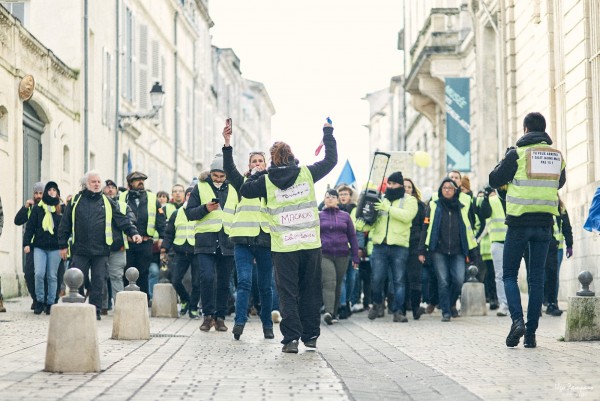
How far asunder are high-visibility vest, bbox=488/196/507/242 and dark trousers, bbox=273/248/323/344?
6.78 metres

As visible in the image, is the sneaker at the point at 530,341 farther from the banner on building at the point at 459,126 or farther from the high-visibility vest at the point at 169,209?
the banner on building at the point at 459,126

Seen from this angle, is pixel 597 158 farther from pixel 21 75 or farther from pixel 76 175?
pixel 76 175

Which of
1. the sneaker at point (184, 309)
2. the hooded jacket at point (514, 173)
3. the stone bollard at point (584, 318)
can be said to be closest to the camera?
the hooded jacket at point (514, 173)

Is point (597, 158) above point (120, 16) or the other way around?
the other way around

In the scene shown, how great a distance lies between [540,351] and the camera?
10.5 m

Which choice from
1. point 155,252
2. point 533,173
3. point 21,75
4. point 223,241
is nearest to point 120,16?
point 21,75

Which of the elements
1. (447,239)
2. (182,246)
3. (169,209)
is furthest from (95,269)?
(447,239)

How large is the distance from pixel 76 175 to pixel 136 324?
1758 cm

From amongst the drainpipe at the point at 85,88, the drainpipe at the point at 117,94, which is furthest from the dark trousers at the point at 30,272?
the drainpipe at the point at 117,94

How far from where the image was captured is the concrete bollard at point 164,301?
54.4 ft

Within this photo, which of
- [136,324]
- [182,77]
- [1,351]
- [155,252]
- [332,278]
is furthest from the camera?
[182,77]

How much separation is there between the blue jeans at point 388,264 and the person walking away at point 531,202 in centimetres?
550

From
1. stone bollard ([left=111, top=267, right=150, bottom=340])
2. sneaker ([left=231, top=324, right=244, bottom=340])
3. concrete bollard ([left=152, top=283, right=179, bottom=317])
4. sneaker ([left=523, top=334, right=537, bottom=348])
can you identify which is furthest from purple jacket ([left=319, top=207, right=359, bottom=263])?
sneaker ([left=523, top=334, right=537, bottom=348])

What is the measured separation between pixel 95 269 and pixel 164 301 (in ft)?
4.24
